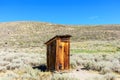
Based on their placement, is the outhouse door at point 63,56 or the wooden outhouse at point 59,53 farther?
the outhouse door at point 63,56

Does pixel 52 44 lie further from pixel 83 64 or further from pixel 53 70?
pixel 83 64

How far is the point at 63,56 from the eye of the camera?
1399cm

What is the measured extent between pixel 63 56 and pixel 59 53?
1.02 ft

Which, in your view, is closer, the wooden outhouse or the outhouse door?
the wooden outhouse

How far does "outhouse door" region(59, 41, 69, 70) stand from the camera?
545 inches

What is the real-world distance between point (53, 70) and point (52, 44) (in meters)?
1.45

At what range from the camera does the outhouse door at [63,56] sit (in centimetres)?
1385

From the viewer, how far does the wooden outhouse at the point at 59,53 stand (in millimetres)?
13734

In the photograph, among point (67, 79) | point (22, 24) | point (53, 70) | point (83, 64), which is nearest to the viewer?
point (67, 79)

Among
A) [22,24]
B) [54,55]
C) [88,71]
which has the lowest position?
[88,71]

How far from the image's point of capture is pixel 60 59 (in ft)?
45.4

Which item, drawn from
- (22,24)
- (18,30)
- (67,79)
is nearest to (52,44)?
(67,79)

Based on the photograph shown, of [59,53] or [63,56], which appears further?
[63,56]

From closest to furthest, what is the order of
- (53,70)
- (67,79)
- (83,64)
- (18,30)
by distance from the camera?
1. (67,79)
2. (53,70)
3. (83,64)
4. (18,30)
